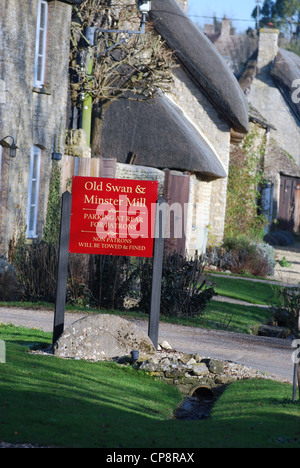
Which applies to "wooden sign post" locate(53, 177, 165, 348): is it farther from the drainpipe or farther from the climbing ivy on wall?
the climbing ivy on wall

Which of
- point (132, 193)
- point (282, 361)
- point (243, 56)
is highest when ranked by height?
point (243, 56)

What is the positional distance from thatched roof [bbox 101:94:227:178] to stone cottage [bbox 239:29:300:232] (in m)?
14.0

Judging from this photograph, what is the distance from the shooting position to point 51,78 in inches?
643

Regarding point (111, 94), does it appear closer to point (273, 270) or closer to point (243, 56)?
point (273, 270)

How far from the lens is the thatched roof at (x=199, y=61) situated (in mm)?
22422

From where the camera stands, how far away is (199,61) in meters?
22.7

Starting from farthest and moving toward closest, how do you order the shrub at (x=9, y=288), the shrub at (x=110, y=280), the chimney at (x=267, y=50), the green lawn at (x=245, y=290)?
the chimney at (x=267, y=50) < the green lawn at (x=245, y=290) < the shrub at (x=9, y=288) < the shrub at (x=110, y=280)

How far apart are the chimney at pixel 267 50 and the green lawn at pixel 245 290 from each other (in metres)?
19.5

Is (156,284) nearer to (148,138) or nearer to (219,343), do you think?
(219,343)

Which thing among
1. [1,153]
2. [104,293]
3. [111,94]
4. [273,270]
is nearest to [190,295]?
[104,293]

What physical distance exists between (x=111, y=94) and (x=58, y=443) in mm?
14523

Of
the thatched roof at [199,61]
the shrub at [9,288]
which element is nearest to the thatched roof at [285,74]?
the thatched roof at [199,61]

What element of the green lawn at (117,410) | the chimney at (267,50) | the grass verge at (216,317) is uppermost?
the chimney at (267,50)

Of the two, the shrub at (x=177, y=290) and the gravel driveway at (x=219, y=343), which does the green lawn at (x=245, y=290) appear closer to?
the shrub at (x=177, y=290)
